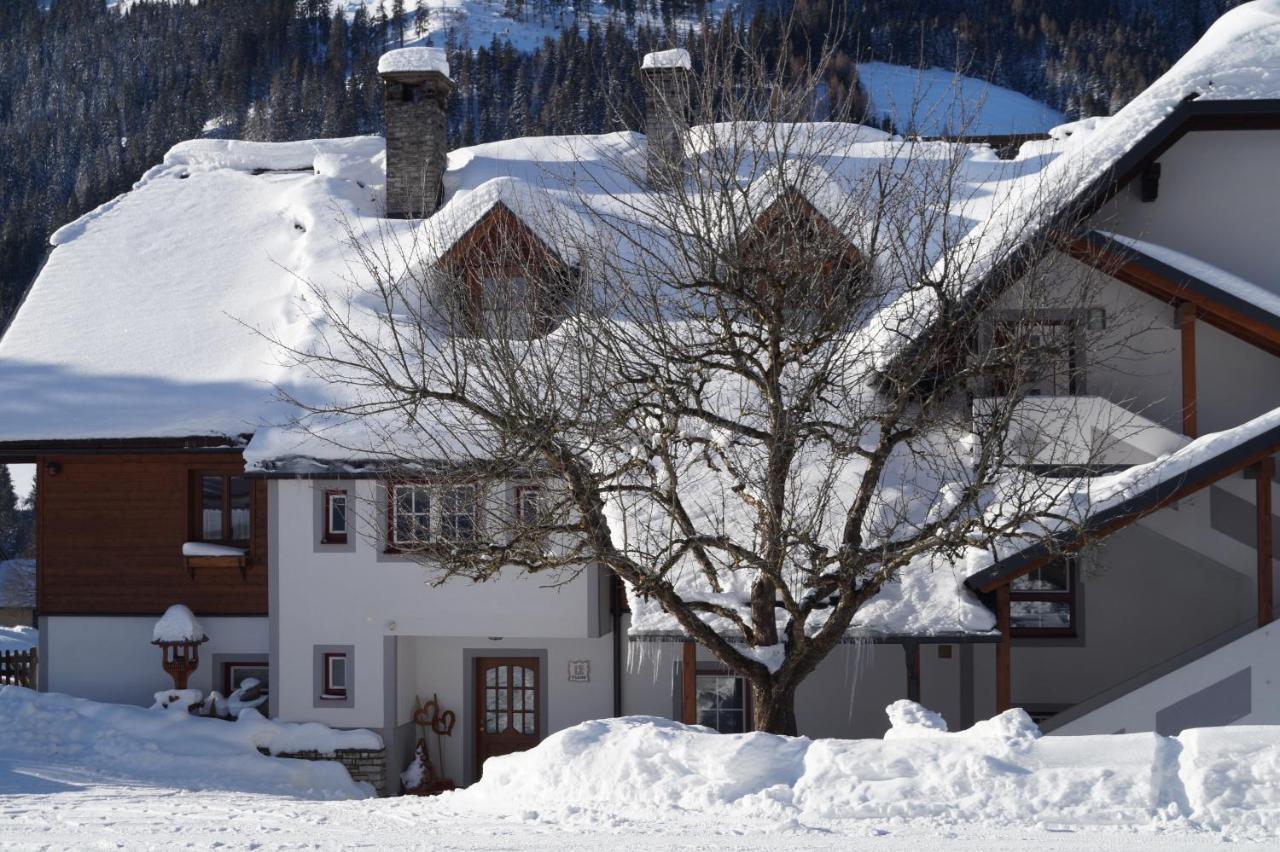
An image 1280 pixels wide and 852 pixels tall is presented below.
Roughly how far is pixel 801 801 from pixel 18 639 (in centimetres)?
2614

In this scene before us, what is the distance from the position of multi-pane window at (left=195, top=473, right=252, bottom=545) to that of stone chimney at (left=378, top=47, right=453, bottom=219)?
5391 mm

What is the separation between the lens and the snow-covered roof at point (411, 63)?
2164 centimetres

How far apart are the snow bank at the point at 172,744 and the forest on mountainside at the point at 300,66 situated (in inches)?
1554

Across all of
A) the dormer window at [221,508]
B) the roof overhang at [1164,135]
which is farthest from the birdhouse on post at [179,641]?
the roof overhang at [1164,135]

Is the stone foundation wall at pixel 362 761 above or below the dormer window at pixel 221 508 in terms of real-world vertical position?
below

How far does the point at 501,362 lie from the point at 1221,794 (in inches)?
236

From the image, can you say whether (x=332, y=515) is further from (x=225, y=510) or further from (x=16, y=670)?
(x=16, y=670)

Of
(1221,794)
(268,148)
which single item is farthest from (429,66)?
(1221,794)

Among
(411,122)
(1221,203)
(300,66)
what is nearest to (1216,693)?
(1221,203)

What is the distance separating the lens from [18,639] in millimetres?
29781

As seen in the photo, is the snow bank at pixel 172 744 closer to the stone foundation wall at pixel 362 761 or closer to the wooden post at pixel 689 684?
the stone foundation wall at pixel 362 761

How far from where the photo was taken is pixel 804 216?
11.2m

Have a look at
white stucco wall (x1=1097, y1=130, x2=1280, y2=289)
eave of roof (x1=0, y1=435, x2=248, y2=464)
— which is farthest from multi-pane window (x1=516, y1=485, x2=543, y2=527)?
white stucco wall (x1=1097, y1=130, x2=1280, y2=289)

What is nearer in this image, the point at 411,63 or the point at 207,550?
the point at 207,550
